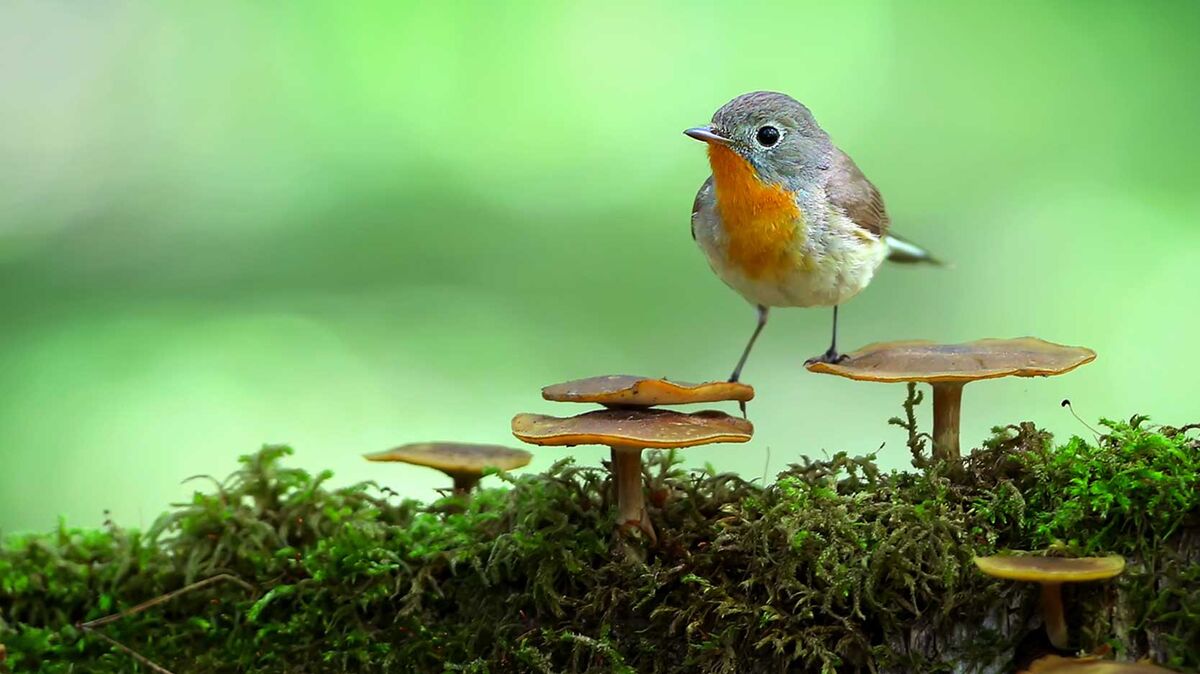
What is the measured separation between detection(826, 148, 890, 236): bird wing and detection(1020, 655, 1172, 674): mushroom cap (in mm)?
1861

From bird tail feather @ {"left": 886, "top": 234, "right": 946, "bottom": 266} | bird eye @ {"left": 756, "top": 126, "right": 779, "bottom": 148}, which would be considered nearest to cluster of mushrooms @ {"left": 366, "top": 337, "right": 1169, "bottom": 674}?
bird eye @ {"left": 756, "top": 126, "right": 779, "bottom": 148}

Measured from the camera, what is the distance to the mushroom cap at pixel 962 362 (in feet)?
Result: 9.68

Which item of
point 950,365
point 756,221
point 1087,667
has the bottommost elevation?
point 1087,667

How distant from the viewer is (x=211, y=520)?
3.54m

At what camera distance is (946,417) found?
3.35 meters

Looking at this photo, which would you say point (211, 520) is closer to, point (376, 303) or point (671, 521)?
point (671, 521)

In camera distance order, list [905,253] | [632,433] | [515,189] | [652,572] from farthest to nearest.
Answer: [515,189]
[905,253]
[652,572]
[632,433]

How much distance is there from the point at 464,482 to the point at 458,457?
11.9 inches

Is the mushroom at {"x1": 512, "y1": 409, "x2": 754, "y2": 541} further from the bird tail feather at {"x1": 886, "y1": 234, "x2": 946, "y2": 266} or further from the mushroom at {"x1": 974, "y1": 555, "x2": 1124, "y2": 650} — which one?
the bird tail feather at {"x1": 886, "y1": 234, "x2": 946, "y2": 266}

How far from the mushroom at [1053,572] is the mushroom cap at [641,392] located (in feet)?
2.74

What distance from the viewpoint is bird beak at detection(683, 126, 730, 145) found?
3.69m

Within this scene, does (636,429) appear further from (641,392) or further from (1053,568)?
(1053,568)

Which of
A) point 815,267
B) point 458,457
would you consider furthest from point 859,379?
point 458,457

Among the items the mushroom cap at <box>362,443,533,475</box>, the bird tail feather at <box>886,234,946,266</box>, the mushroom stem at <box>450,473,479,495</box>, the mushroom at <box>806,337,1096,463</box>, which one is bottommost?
the mushroom stem at <box>450,473,479,495</box>
